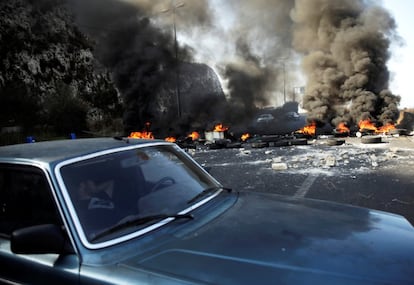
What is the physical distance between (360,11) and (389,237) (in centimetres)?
2403

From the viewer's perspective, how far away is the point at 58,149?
2.31 m

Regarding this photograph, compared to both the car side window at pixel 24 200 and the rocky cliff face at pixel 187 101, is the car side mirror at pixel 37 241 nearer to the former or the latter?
the car side window at pixel 24 200

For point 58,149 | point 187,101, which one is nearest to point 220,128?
point 187,101

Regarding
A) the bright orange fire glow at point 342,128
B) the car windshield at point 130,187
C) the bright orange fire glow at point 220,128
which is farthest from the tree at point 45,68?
the car windshield at point 130,187

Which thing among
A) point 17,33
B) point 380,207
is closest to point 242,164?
point 380,207

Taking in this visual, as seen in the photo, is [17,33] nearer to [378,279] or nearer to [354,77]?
[354,77]

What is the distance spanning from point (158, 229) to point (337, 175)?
21.5 ft

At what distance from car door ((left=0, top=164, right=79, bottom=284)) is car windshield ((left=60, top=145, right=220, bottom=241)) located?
154mm

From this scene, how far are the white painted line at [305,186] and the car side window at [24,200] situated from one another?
4462 mm

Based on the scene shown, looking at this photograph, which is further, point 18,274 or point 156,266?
point 18,274

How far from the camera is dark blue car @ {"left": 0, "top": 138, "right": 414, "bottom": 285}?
1.46 meters

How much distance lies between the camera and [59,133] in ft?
80.6

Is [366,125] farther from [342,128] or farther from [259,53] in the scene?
[259,53]

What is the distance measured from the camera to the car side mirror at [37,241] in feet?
5.48
